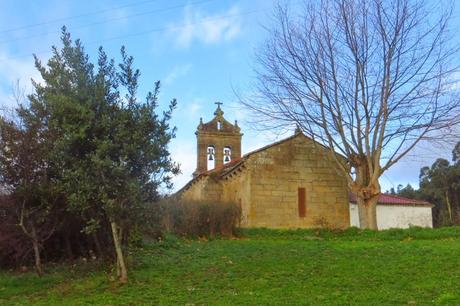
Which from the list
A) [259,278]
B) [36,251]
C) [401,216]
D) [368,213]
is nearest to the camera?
[259,278]

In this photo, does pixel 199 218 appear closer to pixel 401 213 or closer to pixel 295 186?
pixel 295 186

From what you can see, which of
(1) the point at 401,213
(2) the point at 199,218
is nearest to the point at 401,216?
(1) the point at 401,213

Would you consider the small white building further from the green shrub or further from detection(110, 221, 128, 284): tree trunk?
detection(110, 221, 128, 284): tree trunk

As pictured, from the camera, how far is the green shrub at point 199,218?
21.2 m

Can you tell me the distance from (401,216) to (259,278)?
25416 millimetres

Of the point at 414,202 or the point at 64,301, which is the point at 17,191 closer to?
the point at 64,301

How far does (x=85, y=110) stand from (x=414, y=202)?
1118 inches

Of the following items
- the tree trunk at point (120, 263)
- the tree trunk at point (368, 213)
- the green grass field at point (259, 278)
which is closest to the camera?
the green grass field at point (259, 278)

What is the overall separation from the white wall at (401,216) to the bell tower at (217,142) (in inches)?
425

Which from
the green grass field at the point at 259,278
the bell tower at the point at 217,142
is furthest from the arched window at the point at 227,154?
the green grass field at the point at 259,278

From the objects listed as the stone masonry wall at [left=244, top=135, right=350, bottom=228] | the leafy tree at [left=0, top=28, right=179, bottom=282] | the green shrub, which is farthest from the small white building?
the leafy tree at [left=0, top=28, right=179, bottom=282]

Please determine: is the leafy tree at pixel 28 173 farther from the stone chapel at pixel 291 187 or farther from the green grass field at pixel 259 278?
the stone chapel at pixel 291 187

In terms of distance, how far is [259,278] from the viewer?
1102 centimetres

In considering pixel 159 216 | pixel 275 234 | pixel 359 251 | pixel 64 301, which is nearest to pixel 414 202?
pixel 275 234
